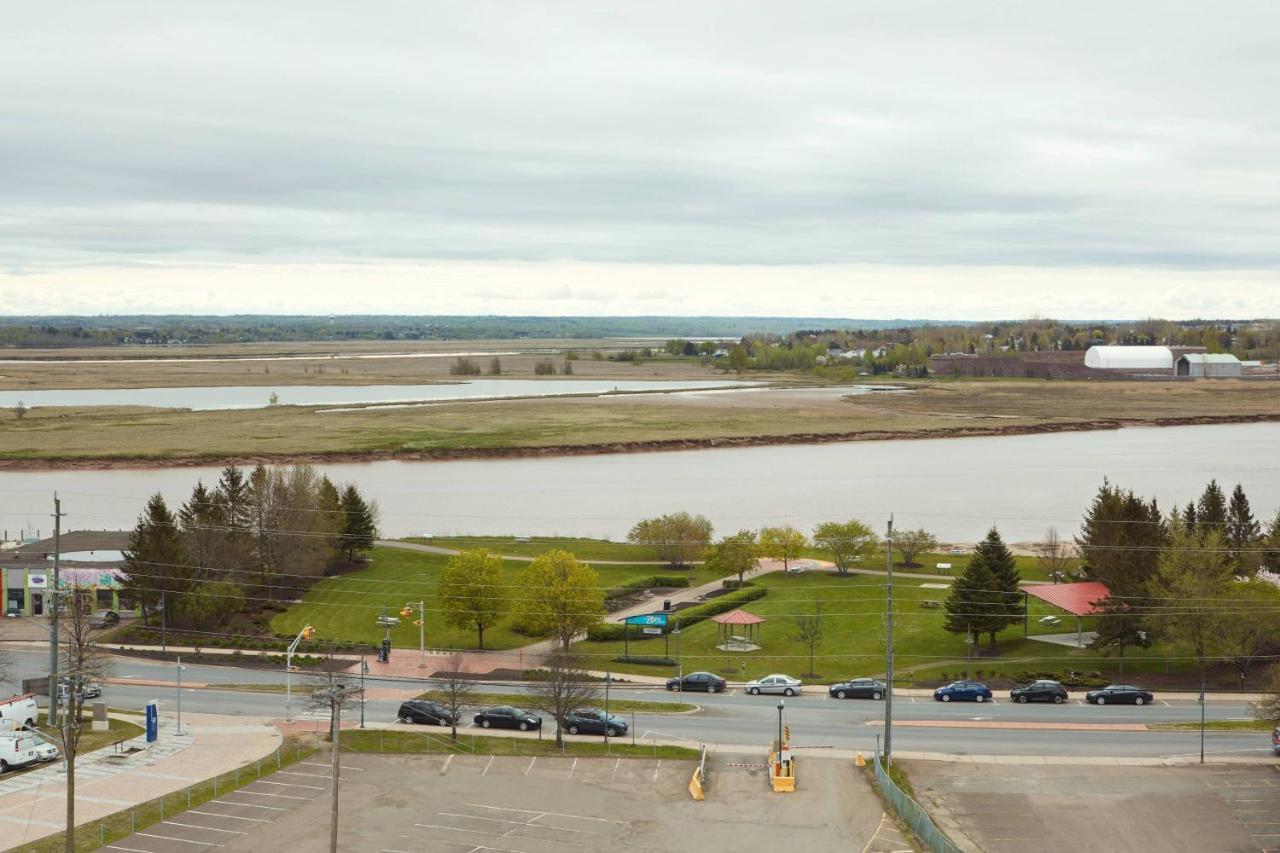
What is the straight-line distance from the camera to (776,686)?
40438 millimetres

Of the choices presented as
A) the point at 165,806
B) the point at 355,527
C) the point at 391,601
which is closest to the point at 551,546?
the point at 355,527

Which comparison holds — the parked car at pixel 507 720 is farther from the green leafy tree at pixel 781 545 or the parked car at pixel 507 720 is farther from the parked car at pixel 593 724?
the green leafy tree at pixel 781 545

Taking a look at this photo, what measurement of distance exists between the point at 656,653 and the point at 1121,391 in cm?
14824

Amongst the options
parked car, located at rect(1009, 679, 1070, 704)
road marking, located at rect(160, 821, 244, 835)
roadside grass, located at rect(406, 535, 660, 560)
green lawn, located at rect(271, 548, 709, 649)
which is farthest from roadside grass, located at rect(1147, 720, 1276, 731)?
roadside grass, located at rect(406, 535, 660, 560)

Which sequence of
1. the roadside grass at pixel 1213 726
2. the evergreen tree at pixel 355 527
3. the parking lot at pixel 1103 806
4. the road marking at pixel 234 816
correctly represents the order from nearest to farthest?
the parking lot at pixel 1103 806 < the road marking at pixel 234 816 < the roadside grass at pixel 1213 726 < the evergreen tree at pixel 355 527

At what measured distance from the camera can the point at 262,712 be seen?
38406 mm

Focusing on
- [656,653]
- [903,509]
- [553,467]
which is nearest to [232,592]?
[656,653]

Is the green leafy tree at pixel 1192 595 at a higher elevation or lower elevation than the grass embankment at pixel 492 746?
higher

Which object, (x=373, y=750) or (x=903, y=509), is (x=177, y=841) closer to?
(x=373, y=750)

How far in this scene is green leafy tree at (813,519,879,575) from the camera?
5500 centimetres

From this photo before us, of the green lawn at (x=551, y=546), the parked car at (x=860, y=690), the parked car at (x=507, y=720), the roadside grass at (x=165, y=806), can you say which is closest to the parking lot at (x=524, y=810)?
the roadside grass at (x=165, y=806)

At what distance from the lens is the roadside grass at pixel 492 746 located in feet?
111

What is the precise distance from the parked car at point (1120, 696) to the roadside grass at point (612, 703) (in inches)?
470

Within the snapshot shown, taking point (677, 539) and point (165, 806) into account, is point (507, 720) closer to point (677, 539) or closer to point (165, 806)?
point (165, 806)
